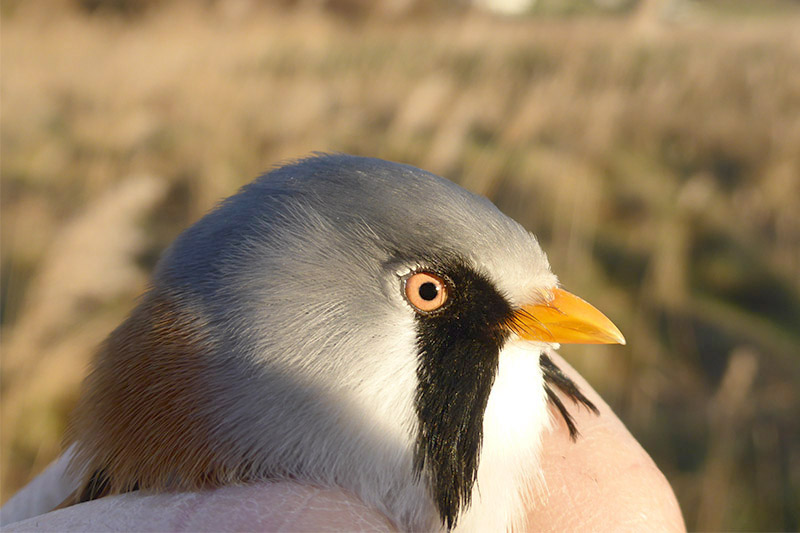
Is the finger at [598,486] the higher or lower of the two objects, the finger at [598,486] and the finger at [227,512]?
the higher

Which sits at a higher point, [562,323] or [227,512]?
[562,323]

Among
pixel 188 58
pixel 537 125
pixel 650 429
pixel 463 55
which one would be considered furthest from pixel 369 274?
pixel 188 58

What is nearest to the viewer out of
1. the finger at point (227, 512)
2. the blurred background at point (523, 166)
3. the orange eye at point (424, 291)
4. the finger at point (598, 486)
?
the finger at point (227, 512)

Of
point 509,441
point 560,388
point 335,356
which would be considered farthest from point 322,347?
point 560,388

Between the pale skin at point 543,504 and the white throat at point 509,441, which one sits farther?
the white throat at point 509,441

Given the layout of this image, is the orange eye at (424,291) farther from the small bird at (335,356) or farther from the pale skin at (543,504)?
the pale skin at (543,504)

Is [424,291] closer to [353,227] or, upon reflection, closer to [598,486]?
[353,227]

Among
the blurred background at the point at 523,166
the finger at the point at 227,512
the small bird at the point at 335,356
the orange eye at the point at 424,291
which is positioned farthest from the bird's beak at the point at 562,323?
the blurred background at the point at 523,166

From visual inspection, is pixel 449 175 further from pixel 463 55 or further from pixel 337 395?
pixel 337 395

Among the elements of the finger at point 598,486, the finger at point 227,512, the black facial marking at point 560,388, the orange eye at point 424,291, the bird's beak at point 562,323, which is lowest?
the finger at point 227,512
